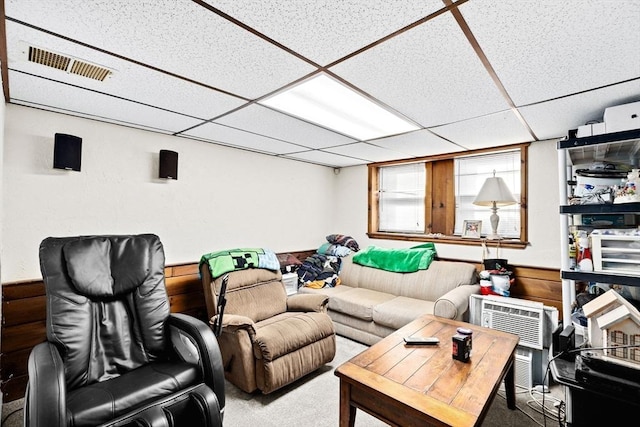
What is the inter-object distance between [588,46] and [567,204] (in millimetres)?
1110

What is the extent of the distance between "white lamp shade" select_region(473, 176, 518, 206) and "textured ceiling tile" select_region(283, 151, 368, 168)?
1671 mm

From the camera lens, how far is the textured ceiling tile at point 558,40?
1.13m

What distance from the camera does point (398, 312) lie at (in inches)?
118

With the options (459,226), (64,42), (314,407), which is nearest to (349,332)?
(314,407)

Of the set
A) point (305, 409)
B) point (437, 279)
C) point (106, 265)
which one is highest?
point (106, 265)

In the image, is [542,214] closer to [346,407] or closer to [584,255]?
[584,255]

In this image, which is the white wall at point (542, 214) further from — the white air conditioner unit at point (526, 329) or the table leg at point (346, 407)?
the table leg at point (346, 407)

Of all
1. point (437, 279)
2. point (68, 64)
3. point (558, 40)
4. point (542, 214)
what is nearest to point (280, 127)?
point (68, 64)

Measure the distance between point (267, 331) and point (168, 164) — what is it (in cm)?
184

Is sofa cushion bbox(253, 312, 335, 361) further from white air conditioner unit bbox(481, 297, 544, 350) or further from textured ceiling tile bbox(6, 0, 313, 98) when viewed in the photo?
textured ceiling tile bbox(6, 0, 313, 98)

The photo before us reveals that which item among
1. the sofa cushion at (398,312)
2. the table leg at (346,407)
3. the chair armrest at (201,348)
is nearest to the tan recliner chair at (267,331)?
the chair armrest at (201,348)

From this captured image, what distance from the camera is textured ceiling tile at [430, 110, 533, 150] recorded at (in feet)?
7.98

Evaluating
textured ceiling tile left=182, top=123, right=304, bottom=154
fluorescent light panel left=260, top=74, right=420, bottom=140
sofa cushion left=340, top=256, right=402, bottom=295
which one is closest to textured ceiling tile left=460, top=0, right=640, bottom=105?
fluorescent light panel left=260, top=74, right=420, bottom=140

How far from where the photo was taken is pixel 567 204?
6.83ft
